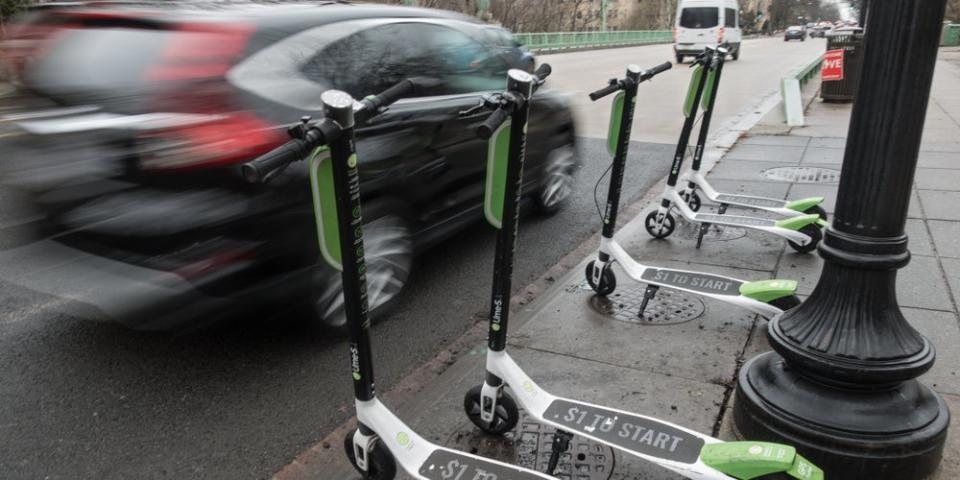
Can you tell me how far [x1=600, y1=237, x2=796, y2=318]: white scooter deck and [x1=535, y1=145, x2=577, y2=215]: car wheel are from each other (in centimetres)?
185

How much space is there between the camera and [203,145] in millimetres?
3043

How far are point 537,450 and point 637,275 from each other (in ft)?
5.30

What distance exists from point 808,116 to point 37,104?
11.7m

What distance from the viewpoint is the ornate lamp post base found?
7.80ft

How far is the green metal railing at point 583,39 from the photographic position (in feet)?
125

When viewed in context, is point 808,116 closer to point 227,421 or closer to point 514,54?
point 514,54

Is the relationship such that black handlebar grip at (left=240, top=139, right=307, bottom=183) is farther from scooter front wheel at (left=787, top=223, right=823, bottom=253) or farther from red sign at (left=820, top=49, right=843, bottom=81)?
red sign at (left=820, top=49, right=843, bottom=81)

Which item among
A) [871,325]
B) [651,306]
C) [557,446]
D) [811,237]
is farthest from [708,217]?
[557,446]

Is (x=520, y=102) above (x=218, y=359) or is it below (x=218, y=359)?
above

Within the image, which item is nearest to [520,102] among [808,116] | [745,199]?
[745,199]

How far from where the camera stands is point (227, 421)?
10.2ft

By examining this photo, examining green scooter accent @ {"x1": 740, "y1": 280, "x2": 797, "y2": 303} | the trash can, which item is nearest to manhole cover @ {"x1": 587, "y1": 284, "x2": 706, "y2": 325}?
green scooter accent @ {"x1": 740, "y1": 280, "x2": 797, "y2": 303}

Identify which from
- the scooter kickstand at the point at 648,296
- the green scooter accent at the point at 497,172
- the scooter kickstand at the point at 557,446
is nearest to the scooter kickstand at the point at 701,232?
the scooter kickstand at the point at 648,296

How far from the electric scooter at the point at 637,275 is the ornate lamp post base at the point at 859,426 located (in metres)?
1.15
